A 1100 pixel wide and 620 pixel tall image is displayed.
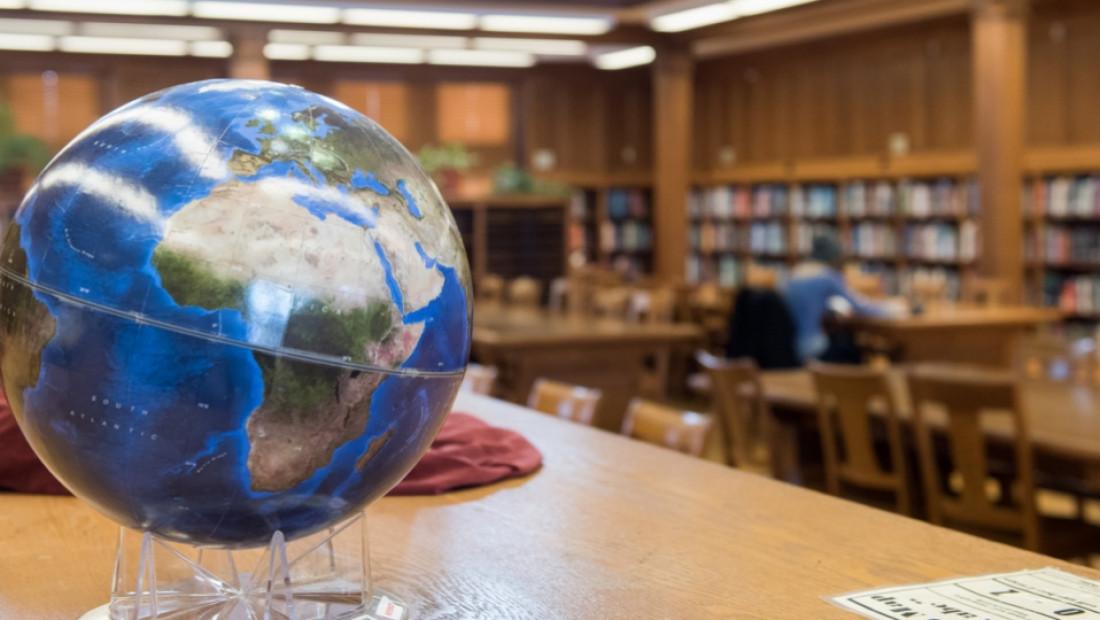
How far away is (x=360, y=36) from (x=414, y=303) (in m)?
13.4

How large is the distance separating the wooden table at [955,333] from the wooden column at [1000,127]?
2498 mm

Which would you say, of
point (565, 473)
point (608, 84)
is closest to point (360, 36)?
point (608, 84)

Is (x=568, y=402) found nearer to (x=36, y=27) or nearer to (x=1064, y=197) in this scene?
(x=1064, y=197)

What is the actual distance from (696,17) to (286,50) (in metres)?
5.38

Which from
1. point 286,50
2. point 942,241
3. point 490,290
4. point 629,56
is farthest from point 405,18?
point 942,241

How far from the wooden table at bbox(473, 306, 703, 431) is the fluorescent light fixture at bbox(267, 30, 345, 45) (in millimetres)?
7406

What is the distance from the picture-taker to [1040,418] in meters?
4.00

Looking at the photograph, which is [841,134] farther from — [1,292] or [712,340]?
[1,292]

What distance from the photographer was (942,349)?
8.41 m

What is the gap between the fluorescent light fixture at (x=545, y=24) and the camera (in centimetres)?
1305

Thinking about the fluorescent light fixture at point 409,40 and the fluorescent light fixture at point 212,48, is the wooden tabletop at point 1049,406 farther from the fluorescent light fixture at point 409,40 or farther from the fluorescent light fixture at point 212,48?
the fluorescent light fixture at point 212,48

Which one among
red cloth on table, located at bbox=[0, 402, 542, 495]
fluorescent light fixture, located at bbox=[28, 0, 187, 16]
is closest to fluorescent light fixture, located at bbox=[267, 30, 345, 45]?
fluorescent light fixture, located at bbox=[28, 0, 187, 16]

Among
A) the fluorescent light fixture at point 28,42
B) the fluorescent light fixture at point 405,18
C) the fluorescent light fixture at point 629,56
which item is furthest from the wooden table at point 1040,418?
the fluorescent light fixture at point 28,42

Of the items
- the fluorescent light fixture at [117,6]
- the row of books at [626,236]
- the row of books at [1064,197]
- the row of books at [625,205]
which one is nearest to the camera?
the row of books at [1064,197]
